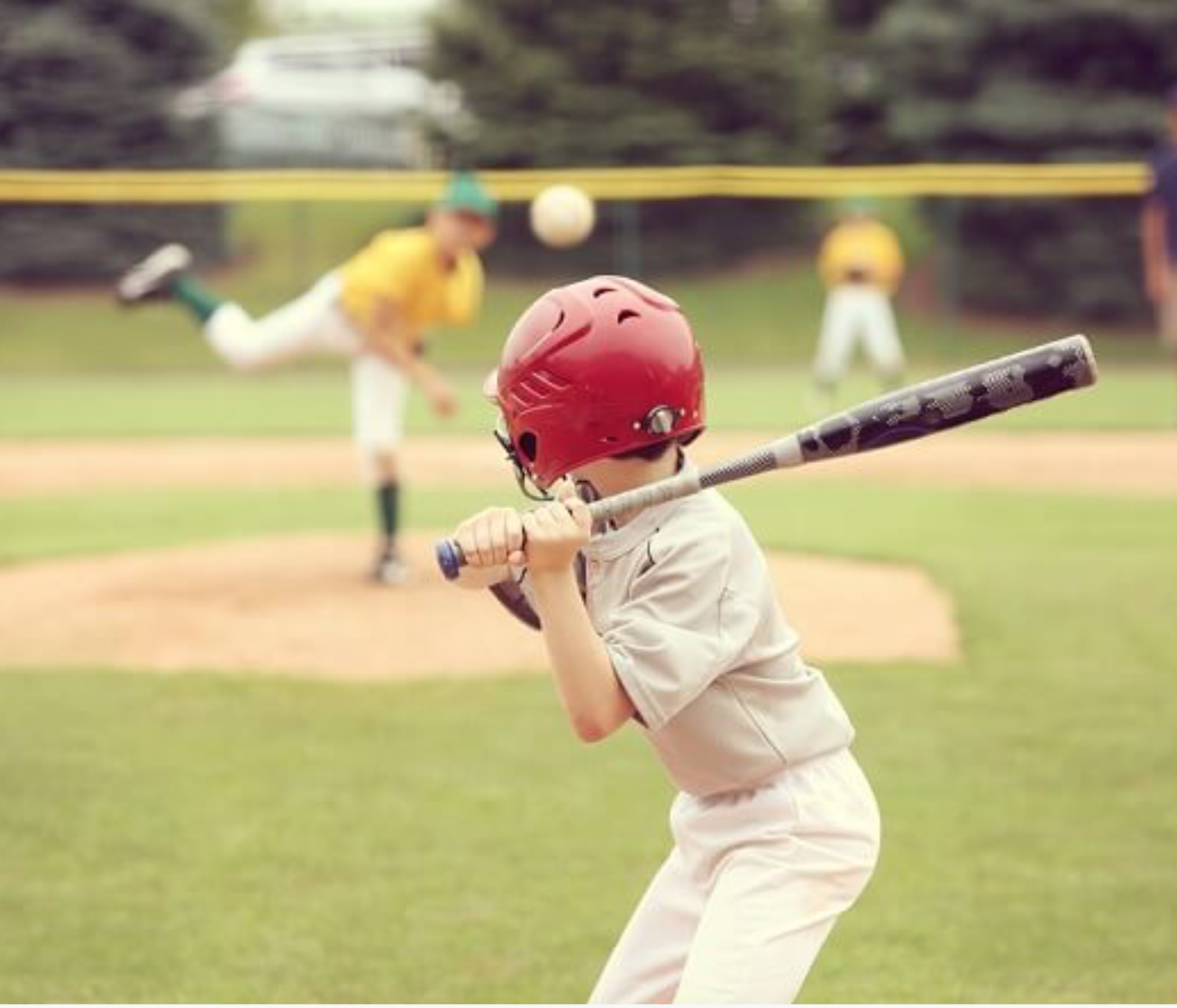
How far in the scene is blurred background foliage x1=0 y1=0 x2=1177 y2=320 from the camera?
2611 centimetres

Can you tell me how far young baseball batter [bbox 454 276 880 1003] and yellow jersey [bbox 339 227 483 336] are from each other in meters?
6.30

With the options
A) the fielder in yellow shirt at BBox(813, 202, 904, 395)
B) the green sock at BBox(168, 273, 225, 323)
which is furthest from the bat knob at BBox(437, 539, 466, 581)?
the fielder in yellow shirt at BBox(813, 202, 904, 395)

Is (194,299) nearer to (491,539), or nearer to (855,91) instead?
(491,539)

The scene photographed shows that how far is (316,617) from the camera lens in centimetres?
885

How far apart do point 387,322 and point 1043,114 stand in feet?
61.7

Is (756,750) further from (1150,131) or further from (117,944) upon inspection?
(1150,131)

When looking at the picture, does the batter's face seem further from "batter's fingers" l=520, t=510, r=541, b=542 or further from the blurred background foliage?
the blurred background foliage

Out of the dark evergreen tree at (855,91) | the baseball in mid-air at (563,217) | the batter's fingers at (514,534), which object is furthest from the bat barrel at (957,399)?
the dark evergreen tree at (855,91)

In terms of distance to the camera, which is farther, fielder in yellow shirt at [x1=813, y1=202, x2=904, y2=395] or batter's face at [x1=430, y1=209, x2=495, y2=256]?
fielder in yellow shirt at [x1=813, y1=202, x2=904, y2=395]

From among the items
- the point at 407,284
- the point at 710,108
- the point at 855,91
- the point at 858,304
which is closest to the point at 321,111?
the point at 710,108

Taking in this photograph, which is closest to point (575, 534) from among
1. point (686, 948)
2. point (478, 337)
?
point (686, 948)

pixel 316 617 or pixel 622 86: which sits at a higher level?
pixel 622 86

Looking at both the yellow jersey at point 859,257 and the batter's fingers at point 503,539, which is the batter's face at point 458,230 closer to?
the batter's fingers at point 503,539

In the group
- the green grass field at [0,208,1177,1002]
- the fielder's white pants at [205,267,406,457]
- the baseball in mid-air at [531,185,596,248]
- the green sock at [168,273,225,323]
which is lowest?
the green grass field at [0,208,1177,1002]
